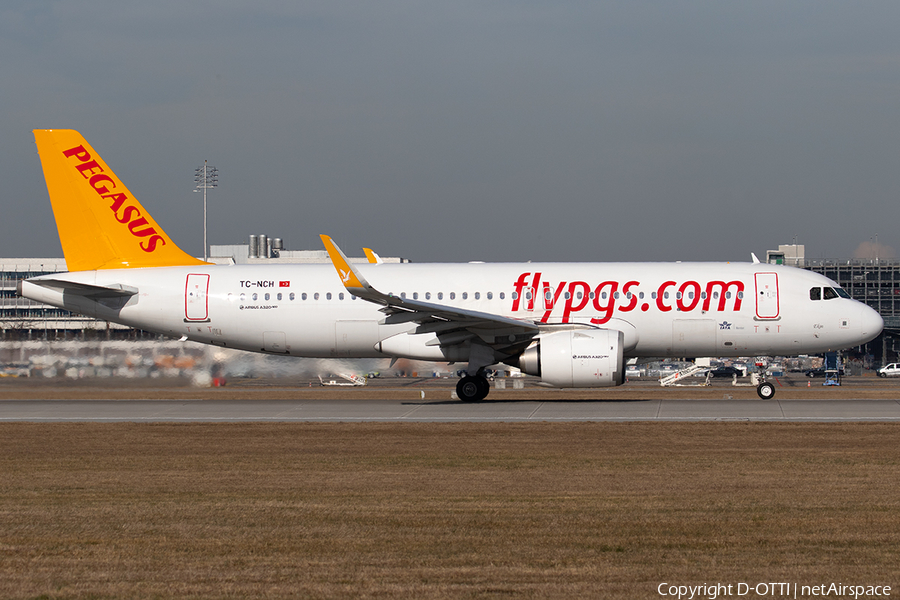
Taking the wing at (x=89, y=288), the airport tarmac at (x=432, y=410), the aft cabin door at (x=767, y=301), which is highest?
the wing at (x=89, y=288)

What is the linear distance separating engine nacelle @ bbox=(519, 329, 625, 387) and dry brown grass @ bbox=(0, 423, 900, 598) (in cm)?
661

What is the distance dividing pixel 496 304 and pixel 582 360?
3738 mm

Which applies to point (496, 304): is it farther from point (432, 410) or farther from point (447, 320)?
point (432, 410)

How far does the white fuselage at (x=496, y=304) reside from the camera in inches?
1071

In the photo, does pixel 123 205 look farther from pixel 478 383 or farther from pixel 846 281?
pixel 846 281

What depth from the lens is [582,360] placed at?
25.1 meters

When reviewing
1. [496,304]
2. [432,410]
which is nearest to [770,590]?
[432,410]

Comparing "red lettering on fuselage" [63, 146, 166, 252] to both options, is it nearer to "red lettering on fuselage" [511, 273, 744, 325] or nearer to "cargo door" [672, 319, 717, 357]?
"red lettering on fuselage" [511, 273, 744, 325]

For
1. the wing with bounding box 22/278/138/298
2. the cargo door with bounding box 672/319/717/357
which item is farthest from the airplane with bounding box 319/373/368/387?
the cargo door with bounding box 672/319/717/357

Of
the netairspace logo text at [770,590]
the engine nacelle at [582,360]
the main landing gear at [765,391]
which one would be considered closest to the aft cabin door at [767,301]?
the main landing gear at [765,391]

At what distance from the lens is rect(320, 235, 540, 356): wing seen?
24.8 meters

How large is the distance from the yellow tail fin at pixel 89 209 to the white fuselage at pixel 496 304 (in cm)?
78

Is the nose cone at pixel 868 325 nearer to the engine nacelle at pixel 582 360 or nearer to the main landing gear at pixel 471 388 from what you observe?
the engine nacelle at pixel 582 360

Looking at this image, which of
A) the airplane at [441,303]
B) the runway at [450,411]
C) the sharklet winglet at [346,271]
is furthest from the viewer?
the airplane at [441,303]
